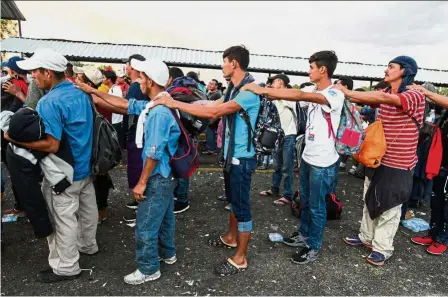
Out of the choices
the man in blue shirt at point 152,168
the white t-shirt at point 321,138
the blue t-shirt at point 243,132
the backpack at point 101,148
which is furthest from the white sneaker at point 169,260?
the white t-shirt at point 321,138

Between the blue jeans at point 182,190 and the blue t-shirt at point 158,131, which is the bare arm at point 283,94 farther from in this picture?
the blue jeans at point 182,190

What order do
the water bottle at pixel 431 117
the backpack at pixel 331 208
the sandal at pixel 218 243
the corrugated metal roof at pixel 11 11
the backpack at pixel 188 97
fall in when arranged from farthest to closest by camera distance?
the corrugated metal roof at pixel 11 11 < the backpack at pixel 331 208 < the water bottle at pixel 431 117 < the sandal at pixel 218 243 < the backpack at pixel 188 97

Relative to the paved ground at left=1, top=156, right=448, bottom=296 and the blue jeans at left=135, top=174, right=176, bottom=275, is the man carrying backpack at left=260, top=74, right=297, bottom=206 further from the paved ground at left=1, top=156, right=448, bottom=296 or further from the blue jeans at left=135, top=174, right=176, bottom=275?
the blue jeans at left=135, top=174, right=176, bottom=275

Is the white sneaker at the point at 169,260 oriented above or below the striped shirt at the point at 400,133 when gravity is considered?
below

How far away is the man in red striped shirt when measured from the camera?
2834 millimetres

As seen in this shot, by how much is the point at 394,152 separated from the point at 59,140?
3.22 metres

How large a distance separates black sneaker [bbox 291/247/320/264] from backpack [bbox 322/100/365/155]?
1152 mm

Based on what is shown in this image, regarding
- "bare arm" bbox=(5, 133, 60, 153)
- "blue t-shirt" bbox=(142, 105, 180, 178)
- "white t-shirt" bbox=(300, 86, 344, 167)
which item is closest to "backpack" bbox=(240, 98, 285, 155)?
"white t-shirt" bbox=(300, 86, 344, 167)

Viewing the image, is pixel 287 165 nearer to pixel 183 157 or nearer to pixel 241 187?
pixel 241 187

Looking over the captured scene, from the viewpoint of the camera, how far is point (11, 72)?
12.9 feet

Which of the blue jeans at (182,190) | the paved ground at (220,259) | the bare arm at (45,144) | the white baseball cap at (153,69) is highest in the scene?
the white baseball cap at (153,69)

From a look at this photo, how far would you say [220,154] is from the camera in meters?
3.15

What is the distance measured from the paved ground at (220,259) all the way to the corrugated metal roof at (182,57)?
9934mm

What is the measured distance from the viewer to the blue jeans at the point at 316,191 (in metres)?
3.05
